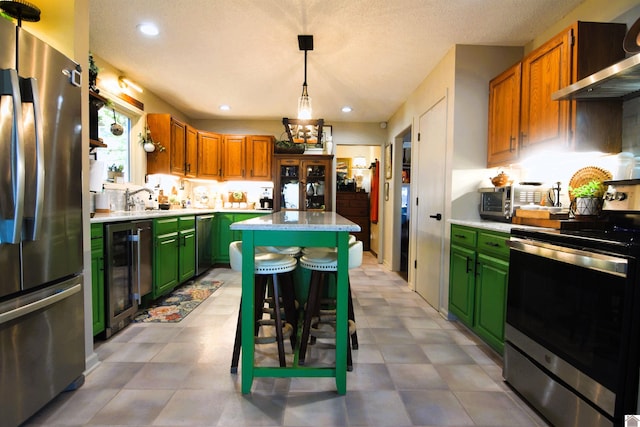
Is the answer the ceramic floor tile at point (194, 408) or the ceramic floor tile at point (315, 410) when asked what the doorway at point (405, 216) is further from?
the ceramic floor tile at point (194, 408)

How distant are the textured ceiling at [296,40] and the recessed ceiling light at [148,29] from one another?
5cm

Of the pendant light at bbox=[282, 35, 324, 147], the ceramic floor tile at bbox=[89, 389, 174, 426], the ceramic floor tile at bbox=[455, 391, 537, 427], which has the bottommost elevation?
the ceramic floor tile at bbox=[455, 391, 537, 427]

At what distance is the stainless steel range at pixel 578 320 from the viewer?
1.14m

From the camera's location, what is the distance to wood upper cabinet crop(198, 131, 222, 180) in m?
5.02

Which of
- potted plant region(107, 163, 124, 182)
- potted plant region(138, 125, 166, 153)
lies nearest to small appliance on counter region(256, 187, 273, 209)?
potted plant region(138, 125, 166, 153)

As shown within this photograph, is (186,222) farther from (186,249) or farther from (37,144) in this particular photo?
(37,144)

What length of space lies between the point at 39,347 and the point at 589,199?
3.11 metres

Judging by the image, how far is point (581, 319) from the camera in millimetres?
1312

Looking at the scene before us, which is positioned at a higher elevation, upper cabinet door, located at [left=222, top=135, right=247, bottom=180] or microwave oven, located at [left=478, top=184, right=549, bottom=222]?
upper cabinet door, located at [left=222, top=135, right=247, bottom=180]

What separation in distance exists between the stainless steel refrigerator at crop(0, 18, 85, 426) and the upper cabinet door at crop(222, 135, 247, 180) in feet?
12.0

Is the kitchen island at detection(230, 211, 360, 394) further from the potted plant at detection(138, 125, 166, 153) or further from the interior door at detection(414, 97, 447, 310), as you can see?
the potted plant at detection(138, 125, 166, 153)

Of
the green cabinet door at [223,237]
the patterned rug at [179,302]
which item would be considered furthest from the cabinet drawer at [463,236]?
the green cabinet door at [223,237]

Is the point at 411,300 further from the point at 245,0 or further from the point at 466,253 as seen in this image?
the point at 245,0

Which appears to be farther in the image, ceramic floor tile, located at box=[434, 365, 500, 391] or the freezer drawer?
ceramic floor tile, located at box=[434, 365, 500, 391]
